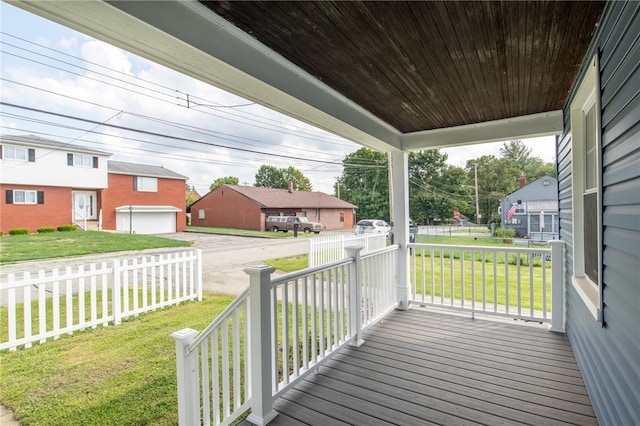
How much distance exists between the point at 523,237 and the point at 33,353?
7.19 meters

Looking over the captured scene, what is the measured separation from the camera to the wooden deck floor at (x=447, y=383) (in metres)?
1.87

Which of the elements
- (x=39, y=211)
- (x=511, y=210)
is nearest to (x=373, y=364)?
(x=511, y=210)

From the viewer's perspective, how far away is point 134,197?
15.4m

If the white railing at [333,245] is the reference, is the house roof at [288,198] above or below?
above

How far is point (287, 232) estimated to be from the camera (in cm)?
1820

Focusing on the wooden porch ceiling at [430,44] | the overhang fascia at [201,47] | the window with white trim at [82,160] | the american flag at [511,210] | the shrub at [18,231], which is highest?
the window with white trim at [82,160]

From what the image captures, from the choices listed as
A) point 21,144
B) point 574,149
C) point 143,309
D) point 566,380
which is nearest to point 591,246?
point 574,149

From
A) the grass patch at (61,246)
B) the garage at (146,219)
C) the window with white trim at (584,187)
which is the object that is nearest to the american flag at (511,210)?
the window with white trim at (584,187)

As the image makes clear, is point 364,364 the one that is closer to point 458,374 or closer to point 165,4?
point 458,374

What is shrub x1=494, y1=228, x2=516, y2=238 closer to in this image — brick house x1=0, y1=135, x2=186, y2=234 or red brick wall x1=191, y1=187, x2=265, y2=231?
brick house x1=0, y1=135, x2=186, y2=234

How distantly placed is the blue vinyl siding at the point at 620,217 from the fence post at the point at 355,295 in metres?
1.75

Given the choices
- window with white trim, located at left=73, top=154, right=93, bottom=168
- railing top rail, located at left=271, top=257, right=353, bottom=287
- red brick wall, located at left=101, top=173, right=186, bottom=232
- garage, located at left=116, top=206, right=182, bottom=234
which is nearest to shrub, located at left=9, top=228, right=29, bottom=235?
window with white trim, located at left=73, top=154, right=93, bottom=168

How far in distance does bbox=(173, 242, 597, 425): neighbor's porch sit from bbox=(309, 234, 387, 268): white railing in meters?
3.37

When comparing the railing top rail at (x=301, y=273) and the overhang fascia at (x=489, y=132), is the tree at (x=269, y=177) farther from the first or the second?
the railing top rail at (x=301, y=273)
